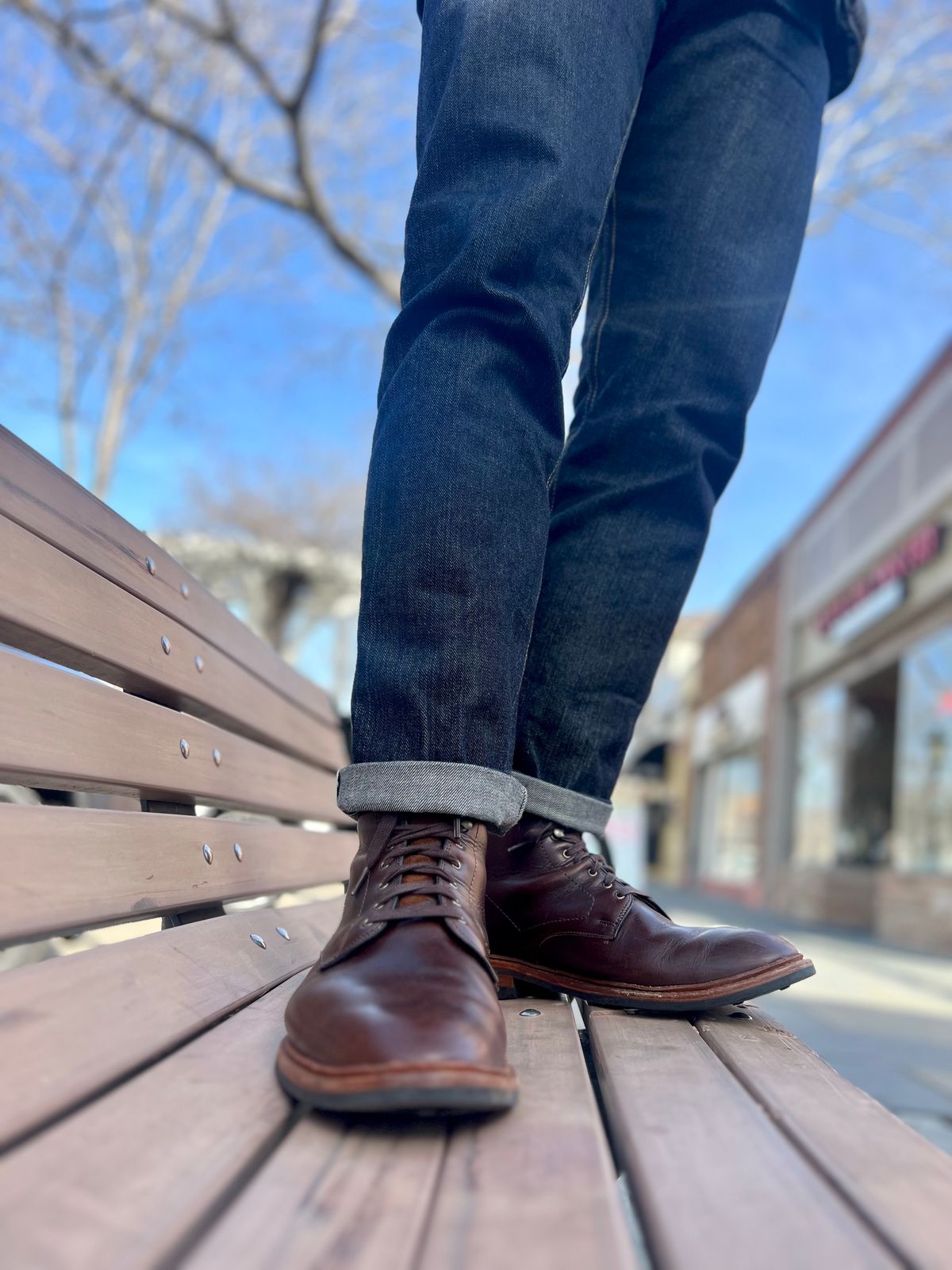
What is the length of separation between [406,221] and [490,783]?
1.87 feet

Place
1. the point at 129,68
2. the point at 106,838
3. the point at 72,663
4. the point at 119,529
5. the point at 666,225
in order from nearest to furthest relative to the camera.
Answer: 1. the point at 106,838
2. the point at 72,663
3. the point at 119,529
4. the point at 666,225
5. the point at 129,68

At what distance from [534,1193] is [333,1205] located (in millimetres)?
101

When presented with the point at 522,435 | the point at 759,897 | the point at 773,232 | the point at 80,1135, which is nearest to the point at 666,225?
the point at 773,232

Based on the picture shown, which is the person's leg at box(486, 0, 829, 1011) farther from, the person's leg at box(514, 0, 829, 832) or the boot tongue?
the boot tongue

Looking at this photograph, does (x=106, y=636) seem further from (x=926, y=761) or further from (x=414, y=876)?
(x=926, y=761)

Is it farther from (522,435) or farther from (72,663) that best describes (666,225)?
(72,663)

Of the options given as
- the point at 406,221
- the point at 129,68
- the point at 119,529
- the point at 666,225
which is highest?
the point at 129,68

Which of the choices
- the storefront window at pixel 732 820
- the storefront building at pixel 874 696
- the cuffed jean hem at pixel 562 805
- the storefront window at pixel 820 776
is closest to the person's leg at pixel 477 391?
the cuffed jean hem at pixel 562 805

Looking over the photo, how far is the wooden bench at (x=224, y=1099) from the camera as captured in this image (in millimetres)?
484

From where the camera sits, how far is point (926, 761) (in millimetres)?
9648

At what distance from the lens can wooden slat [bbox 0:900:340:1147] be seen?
0.60 metres

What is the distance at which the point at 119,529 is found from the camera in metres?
1.11

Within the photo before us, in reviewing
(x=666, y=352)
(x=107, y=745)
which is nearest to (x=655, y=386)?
(x=666, y=352)

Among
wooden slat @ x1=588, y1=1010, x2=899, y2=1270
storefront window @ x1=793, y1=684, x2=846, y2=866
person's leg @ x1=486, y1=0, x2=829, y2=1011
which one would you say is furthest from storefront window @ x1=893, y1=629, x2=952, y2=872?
wooden slat @ x1=588, y1=1010, x2=899, y2=1270
